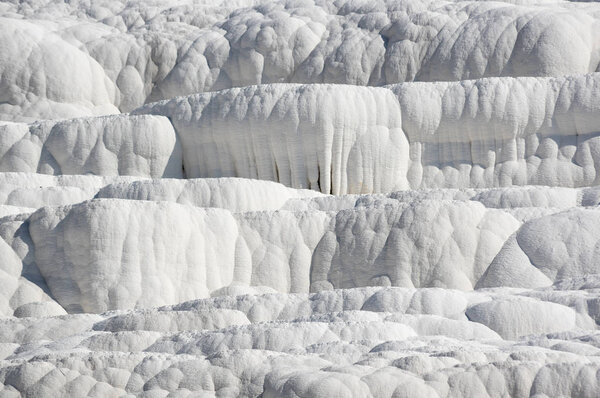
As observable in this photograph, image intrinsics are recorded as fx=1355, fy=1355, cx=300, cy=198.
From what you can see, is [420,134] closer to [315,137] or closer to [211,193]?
[315,137]

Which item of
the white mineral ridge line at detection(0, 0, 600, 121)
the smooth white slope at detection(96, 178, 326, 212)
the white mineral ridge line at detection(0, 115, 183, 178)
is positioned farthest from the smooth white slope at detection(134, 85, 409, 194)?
the white mineral ridge line at detection(0, 0, 600, 121)

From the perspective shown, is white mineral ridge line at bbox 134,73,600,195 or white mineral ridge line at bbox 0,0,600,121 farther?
white mineral ridge line at bbox 0,0,600,121

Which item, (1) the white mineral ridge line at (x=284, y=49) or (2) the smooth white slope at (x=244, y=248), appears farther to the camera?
(1) the white mineral ridge line at (x=284, y=49)

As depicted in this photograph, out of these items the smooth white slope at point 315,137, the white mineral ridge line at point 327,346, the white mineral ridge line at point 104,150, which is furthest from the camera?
the white mineral ridge line at point 104,150

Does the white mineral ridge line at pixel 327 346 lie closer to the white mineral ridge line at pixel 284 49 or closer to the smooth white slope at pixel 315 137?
the smooth white slope at pixel 315 137

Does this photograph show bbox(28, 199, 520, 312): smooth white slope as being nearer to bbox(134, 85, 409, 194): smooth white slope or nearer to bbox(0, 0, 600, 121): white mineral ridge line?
bbox(134, 85, 409, 194): smooth white slope

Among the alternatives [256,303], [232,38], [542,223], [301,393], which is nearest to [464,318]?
[256,303]

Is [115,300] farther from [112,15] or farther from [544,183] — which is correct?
[112,15]

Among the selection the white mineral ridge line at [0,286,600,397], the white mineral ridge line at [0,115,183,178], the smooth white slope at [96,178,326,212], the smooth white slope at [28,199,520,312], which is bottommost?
the white mineral ridge line at [0,115,183,178]

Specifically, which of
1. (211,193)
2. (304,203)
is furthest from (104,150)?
(304,203)

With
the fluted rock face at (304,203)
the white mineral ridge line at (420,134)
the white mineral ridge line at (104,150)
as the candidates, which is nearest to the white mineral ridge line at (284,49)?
the fluted rock face at (304,203)
